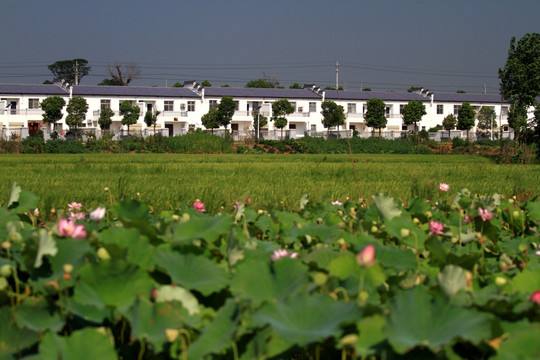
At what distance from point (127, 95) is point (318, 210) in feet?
175

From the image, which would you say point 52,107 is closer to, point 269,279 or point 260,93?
point 260,93

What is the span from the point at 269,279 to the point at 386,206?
86cm

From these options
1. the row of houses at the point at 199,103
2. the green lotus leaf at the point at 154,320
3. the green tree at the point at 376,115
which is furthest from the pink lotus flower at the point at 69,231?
the green tree at the point at 376,115

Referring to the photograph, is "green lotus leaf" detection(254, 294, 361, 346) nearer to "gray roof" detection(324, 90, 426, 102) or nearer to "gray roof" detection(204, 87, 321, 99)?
"gray roof" detection(204, 87, 321, 99)

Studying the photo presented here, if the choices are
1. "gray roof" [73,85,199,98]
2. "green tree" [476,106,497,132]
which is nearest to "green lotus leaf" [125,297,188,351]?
"gray roof" [73,85,199,98]

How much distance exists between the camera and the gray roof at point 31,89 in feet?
166

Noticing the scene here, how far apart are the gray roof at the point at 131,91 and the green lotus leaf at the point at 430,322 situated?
54.3 meters

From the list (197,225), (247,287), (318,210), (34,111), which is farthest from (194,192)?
(34,111)

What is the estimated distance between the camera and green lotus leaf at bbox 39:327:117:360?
0.94 m

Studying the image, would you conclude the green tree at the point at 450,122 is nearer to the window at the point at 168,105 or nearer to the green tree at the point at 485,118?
the green tree at the point at 485,118

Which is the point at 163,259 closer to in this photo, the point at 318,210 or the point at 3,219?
the point at 3,219

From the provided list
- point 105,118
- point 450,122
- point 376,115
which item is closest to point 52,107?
point 105,118

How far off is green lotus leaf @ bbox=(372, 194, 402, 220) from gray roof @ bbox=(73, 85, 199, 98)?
53.4m

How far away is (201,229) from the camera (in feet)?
4.85
